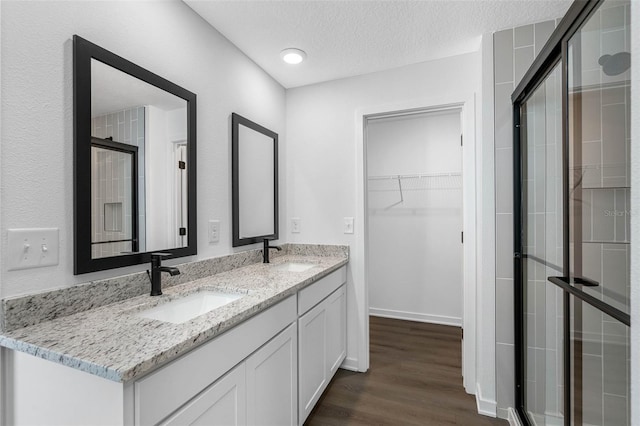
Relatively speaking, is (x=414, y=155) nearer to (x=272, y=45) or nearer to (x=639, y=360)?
(x=272, y=45)

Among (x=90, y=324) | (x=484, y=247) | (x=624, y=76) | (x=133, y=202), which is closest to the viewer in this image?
(x=624, y=76)

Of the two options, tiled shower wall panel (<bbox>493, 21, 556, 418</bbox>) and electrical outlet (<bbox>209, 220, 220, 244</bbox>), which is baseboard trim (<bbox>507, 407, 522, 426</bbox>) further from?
electrical outlet (<bbox>209, 220, 220, 244</bbox>)

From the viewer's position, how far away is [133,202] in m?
1.33

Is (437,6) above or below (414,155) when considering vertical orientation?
above

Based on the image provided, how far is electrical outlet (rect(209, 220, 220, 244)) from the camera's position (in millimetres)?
1780

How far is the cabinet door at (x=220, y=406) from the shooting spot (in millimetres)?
885

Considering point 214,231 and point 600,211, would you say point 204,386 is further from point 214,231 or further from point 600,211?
point 600,211

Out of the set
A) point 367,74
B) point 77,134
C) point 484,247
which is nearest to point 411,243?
point 484,247

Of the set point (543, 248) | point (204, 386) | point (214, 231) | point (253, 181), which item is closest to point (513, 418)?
point (543, 248)

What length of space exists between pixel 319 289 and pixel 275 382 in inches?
24.6

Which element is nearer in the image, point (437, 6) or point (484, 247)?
point (437, 6)

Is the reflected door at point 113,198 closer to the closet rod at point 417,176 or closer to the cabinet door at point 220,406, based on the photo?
the cabinet door at point 220,406

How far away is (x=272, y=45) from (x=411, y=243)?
8.04ft

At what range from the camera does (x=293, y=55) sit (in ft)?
6.76
